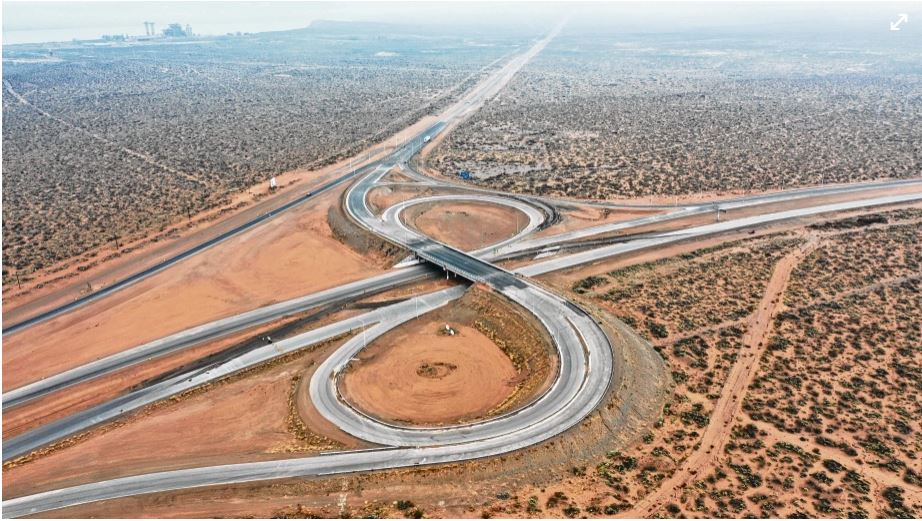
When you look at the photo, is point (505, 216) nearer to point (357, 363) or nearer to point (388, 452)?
point (357, 363)

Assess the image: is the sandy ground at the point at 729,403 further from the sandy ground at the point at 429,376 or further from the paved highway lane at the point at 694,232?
the sandy ground at the point at 429,376

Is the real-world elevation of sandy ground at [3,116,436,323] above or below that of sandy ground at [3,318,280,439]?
above

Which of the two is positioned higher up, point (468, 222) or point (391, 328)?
point (468, 222)

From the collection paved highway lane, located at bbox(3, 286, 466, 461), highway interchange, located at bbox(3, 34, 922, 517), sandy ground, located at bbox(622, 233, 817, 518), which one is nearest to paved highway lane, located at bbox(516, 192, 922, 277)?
highway interchange, located at bbox(3, 34, 922, 517)

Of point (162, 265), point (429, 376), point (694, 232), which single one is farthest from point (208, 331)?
point (694, 232)

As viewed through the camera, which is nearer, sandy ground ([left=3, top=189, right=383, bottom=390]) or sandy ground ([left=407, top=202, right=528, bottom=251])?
sandy ground ([left=3, top=189, right=383, bottom=390])

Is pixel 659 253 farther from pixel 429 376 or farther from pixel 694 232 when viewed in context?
pixel 429 376

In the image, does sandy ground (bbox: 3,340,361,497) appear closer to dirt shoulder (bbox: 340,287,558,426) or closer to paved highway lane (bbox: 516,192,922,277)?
dirt shoulder (bbox: 340,287,558,426)
